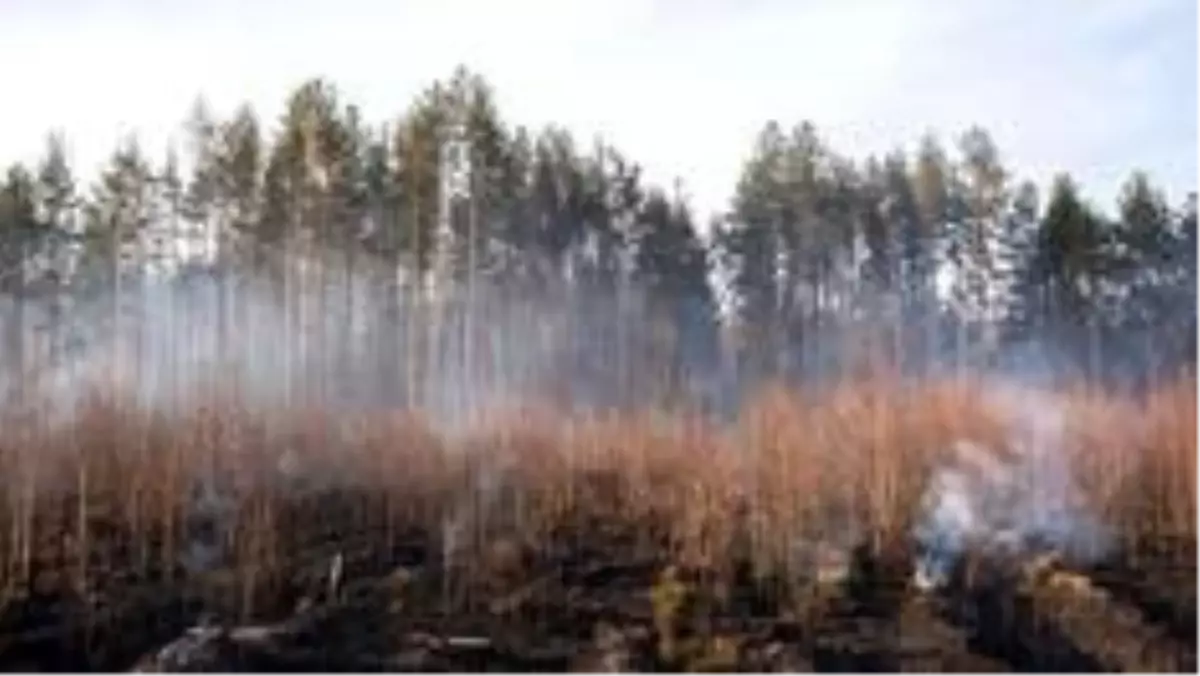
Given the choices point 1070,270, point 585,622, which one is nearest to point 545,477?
point 585,622

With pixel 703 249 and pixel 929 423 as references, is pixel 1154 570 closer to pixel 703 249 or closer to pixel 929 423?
pixel 929 423

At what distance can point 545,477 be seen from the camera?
62.4ft

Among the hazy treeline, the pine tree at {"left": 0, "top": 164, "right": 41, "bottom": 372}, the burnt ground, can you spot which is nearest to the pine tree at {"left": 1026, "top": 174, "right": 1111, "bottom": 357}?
the hazy treeline

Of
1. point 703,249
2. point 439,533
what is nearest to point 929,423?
point 439,533

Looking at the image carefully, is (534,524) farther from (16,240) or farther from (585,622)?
(16,240)

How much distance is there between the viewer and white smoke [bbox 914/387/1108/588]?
18500 millimetres

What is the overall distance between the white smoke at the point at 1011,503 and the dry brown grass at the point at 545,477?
0.60ft

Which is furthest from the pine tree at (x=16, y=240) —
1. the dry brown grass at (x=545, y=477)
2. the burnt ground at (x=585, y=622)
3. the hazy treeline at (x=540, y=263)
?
the burnt ground at (x=585, y=622)

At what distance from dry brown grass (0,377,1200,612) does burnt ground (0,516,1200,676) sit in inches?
9.5

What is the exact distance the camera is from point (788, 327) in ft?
157

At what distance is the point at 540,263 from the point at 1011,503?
2757 cm

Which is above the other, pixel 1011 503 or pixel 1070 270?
pixel 1070 270

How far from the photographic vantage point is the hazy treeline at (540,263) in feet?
135

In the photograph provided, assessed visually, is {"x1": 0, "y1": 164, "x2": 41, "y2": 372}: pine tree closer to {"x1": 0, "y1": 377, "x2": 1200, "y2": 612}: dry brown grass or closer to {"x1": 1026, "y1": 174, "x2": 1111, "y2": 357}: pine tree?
{"x1": 0, "y1": 377, "x2": 1200, "y2": 612}: dry brown grass
